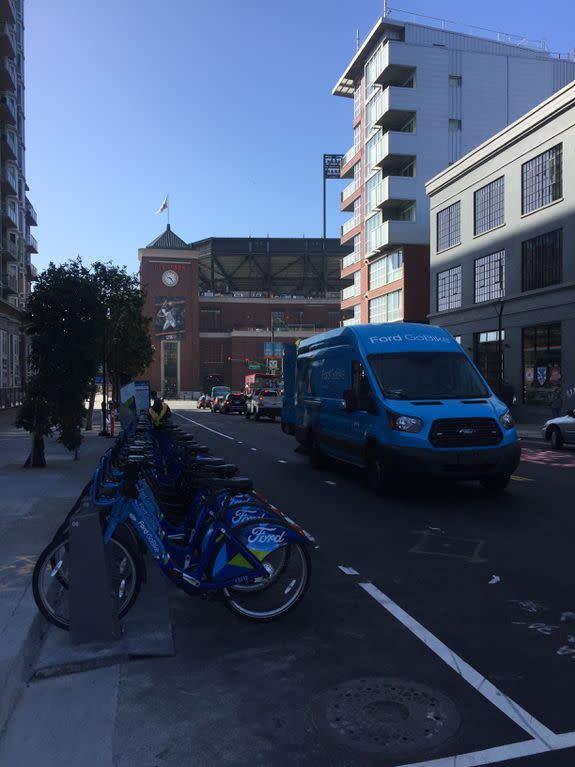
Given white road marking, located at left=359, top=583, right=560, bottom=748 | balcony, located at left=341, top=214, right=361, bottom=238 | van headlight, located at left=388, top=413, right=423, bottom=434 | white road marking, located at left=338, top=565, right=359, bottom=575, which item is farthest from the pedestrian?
balcony, located at left=341, top=214, right=361, bottom=238

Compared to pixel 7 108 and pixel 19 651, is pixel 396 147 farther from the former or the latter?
pixel 19 651

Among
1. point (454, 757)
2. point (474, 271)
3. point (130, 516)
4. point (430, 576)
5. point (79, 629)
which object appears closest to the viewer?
point (454, 757)

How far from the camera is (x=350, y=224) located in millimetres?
52688

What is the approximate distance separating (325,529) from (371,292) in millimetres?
41824

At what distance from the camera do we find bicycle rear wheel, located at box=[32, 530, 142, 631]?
15.1 feet

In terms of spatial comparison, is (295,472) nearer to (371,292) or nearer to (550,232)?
(550,232)

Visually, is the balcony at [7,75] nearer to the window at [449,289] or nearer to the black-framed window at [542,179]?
the window at [449,289]

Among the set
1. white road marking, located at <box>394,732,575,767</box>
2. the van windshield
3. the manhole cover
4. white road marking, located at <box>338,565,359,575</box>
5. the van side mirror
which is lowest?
white road marking, located at <box>338,565,359,575</box>

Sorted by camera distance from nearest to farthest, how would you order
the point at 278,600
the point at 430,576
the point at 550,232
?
the point at 278,600
the point at 430,576
the point at 550,232

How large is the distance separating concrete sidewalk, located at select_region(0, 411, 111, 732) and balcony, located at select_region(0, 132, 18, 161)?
38919 mm

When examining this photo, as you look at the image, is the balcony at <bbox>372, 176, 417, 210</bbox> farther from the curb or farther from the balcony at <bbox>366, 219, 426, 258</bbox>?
the curb

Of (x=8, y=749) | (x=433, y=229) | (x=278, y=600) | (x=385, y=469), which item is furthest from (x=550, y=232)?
(x=8, y=749)

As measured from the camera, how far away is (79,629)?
4.48 meters

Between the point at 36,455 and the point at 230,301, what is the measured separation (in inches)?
3897
